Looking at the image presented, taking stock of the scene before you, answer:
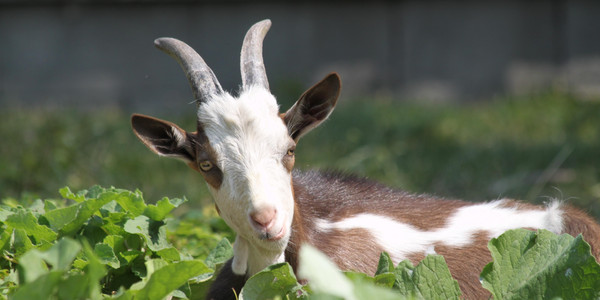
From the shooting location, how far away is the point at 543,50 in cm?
975

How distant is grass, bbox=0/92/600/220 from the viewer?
569 centimetres

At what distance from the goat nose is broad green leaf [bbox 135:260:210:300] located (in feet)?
1.59

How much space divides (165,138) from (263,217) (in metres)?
0.57

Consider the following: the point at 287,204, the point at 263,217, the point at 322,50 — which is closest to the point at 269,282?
the point at 263,217

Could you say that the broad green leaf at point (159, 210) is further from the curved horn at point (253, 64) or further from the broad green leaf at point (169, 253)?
the curved horn at point (253, 64)

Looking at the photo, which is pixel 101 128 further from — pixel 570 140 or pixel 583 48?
pixel 583 48

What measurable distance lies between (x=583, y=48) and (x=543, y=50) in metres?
0.52

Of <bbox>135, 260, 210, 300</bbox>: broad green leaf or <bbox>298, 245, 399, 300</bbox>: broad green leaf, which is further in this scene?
<bbox>135, 260, 210, 300</bbox>: broad green leaf

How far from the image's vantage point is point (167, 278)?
2.13 m

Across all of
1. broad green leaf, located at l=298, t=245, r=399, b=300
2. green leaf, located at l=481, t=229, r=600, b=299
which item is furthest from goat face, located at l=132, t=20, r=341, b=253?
broad green leaf, located at l=298, t=245, r=399, b=300

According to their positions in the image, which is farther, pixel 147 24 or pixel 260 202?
pixel 147 24

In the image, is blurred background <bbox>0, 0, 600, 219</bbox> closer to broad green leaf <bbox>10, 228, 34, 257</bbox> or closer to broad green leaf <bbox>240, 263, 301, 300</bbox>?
broad green leaf <bbox>10, 228, 34, 257</bbox>

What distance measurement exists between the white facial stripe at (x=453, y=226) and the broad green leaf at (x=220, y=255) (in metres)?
0.37

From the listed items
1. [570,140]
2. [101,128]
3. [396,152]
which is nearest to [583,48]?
[570,140]
